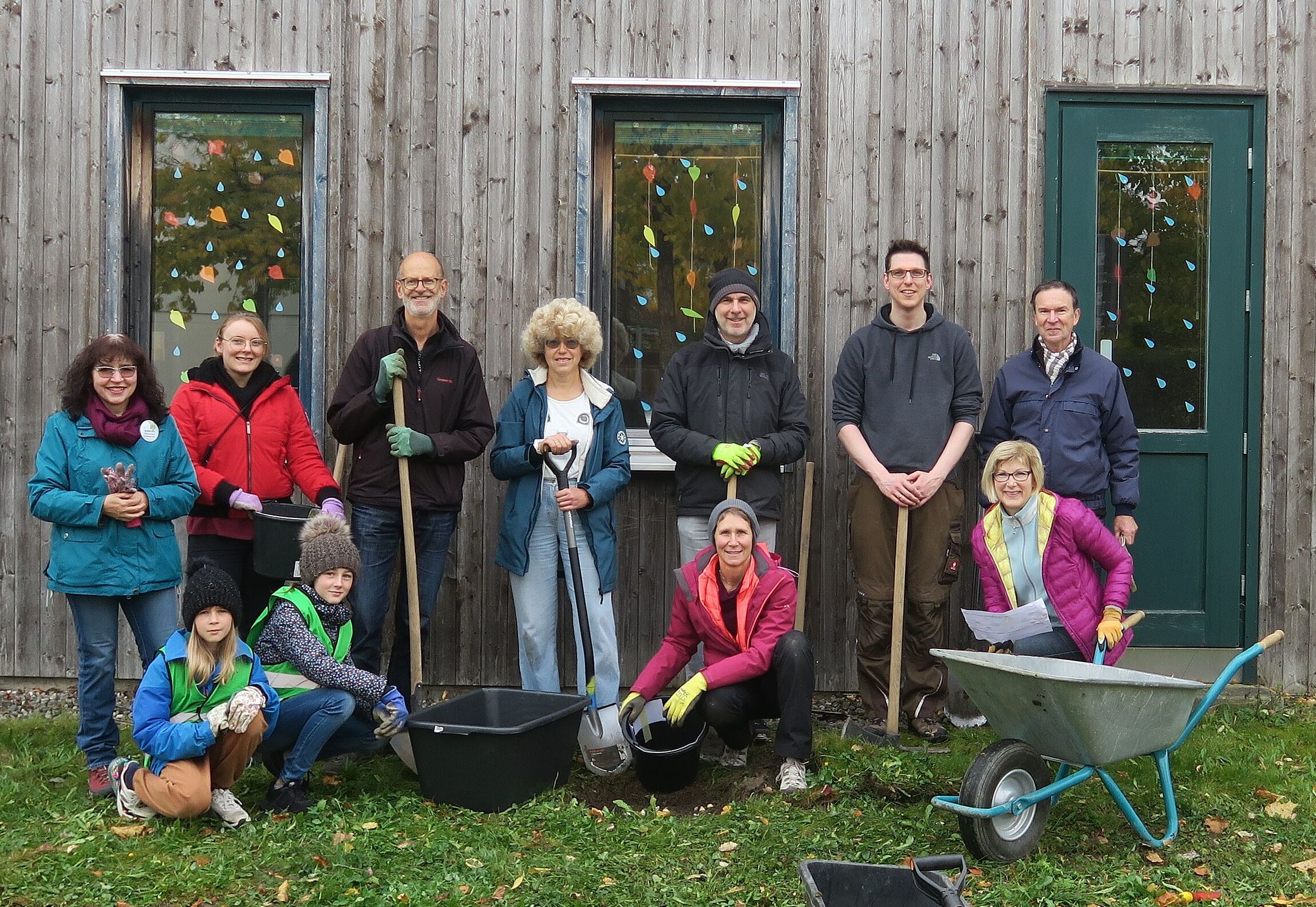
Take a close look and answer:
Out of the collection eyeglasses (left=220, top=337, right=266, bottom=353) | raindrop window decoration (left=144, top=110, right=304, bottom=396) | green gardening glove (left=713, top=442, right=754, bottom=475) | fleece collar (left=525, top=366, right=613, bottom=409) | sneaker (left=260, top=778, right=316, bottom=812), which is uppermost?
raindrop window decoration (left=144, top=110, right=304, bottom=396)

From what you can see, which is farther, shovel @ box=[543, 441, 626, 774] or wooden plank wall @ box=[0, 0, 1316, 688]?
wooden plank wall @ box=[0, 0, 1316, 688]

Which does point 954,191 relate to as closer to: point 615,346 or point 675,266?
point 675,266

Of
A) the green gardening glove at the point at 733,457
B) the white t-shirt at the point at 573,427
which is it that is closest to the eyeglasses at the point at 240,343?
the white t-shirt at the point at 573,427

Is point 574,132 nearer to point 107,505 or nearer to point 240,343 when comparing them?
point 240,343

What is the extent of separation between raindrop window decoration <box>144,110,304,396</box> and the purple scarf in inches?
57.8

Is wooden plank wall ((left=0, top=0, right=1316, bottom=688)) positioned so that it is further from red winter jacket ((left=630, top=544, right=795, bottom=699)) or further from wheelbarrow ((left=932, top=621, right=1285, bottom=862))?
wheelbarrow ((left=932, top=621, right=1285, bottom=862))

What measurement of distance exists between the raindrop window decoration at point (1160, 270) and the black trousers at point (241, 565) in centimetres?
387

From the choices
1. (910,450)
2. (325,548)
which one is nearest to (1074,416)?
(910,450)

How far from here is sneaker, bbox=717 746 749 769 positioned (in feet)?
16.0

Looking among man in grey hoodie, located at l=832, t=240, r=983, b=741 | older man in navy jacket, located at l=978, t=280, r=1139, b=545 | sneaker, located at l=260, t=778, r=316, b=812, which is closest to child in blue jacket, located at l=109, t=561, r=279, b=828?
sneaker, located at l=260, t=778, r=316, b=812

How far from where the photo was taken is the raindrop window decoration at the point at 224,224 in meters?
5.96

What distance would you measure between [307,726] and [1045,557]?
8.75 ft

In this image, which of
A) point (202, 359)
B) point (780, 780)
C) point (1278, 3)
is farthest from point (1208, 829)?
point (202, 359)

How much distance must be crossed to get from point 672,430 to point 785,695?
1.23 m
